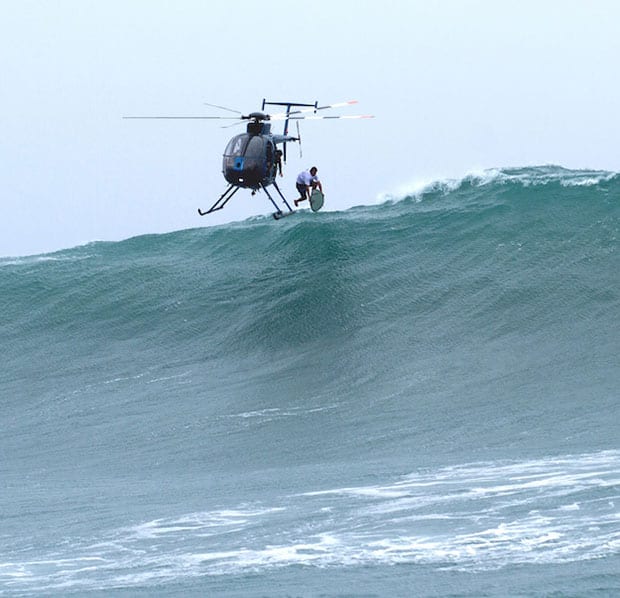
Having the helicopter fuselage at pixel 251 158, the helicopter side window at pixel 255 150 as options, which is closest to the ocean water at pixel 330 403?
the helicopter fuselage at pixel 251 158

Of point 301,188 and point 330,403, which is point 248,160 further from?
point 330,403

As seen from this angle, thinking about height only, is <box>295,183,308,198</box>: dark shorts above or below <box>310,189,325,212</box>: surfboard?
above

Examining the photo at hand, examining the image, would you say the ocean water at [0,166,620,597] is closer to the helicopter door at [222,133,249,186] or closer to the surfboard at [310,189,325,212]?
the surfboard at [310,189,325,212]

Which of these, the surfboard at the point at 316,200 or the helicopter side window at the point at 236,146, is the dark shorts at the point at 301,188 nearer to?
the surfboard at the point at 316,200

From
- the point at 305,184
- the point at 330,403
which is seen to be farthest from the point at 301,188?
the point at 330,403

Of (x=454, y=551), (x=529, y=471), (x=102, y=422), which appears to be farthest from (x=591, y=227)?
(x=454, y=551)

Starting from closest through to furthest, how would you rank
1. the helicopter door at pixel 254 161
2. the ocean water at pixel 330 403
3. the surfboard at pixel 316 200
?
the ocean water at pixel 330 403 < the helicopter door at pixel 254 161 < the surfboard at pixel 316 200

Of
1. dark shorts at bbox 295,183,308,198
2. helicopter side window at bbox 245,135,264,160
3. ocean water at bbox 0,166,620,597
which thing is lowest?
ocean water at bbox 0,166,620,597

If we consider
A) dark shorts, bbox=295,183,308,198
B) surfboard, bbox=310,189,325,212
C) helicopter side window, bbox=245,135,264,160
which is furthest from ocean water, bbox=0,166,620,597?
helicopter side window, bbox=245,135,264,160
